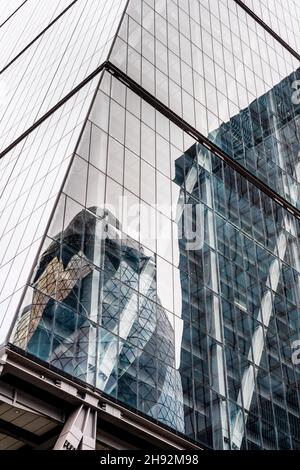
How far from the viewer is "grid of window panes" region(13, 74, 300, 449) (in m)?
25.0

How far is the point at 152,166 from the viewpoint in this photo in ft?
106

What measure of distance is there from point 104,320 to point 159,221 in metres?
6.64

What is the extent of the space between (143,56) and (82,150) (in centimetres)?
1001

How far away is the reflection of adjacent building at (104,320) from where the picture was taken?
23.9 meters

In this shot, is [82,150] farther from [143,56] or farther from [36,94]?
[36,94]

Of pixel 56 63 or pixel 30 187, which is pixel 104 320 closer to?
pixel 30 187

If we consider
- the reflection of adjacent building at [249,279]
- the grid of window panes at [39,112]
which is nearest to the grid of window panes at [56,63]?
the grid of window panes at [39,112]

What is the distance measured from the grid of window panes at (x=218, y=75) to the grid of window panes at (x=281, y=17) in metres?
4.01

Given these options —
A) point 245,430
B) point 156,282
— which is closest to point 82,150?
point 156,282

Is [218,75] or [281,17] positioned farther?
[281,17]

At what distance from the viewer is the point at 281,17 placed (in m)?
58.0

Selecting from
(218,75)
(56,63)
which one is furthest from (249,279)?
(56,63)

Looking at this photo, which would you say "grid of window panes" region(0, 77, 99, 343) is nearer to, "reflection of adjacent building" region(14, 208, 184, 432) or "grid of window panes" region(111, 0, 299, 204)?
"reflection of adjacent building" region(14, 208, 184, 432)

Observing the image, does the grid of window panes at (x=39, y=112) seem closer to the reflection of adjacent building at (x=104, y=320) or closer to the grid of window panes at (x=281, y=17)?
the reflection of adjacent building at (x=104, y=320)
